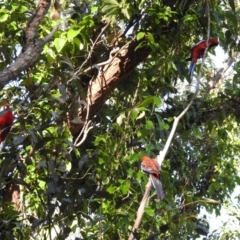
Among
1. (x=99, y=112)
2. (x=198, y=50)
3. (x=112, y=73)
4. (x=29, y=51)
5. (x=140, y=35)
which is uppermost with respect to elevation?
(x=198, y=50)

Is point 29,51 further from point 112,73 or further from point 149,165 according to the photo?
point 112,73

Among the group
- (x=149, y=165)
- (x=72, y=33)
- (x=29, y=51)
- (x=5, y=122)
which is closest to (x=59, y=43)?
(x=72, y=33)

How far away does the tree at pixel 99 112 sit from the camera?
2562 mm

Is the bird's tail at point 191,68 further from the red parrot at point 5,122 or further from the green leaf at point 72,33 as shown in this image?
the red parrot at point 5,122

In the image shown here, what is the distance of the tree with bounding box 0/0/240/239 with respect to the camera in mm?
2562

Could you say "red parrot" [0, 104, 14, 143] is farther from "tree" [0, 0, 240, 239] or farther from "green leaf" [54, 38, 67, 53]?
"green leaf" [54, 38, 67, 53]

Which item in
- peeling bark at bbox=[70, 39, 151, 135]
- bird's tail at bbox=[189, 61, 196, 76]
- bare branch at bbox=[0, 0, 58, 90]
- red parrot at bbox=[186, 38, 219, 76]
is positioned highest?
red parrot at bbox=[186, 38, 219, 76]

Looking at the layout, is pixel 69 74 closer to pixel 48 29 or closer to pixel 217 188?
pixel 48 29

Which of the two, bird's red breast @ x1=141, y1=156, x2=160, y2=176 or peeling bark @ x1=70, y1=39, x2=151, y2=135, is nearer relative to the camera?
bird's red breast @ x1=141, y1=156, x2=160, y2=176

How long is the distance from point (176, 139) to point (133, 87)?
0.52 m

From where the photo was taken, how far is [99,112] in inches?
125

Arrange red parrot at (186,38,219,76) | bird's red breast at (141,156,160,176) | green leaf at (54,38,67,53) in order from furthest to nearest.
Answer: red parrot at (186,38,219,76) < green leaf at (54,38,67,53) < bird's red breast at (141,156,160,176)

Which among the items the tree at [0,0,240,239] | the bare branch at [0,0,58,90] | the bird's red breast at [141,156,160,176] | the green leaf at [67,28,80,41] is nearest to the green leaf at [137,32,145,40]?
the tree at [0,0,240,239]

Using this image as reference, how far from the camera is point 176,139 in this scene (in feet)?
12.0
